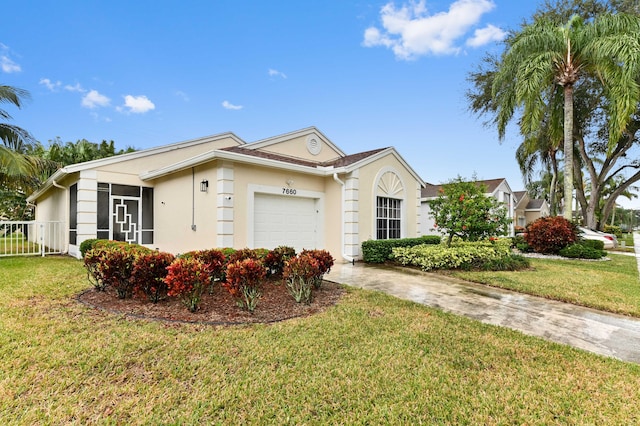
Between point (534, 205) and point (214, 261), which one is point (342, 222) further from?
point (534, 205)

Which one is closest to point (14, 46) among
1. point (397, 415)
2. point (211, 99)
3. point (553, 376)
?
point (211, 99)

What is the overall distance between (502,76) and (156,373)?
59.5ft

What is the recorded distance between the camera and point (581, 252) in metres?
12.2

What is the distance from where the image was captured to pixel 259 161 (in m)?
8.98

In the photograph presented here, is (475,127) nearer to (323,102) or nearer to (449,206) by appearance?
(323,102)

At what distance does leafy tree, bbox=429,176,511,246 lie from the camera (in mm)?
9867

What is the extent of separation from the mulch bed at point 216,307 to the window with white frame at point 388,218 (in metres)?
5.96

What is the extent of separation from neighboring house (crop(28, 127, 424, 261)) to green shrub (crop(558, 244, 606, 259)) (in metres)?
6.30

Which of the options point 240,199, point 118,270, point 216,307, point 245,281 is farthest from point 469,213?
point 118,270

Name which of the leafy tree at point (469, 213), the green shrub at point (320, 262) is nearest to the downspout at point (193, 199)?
the green shrub at point (320, 262)

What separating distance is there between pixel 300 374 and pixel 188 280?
249 centimetres

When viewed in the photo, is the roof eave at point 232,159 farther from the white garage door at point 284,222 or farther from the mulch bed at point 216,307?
the mulch bed at point 216,307

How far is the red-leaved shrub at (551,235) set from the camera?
1298 centimetres

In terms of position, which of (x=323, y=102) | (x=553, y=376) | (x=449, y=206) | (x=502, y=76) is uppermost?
(x=502, y=76)
